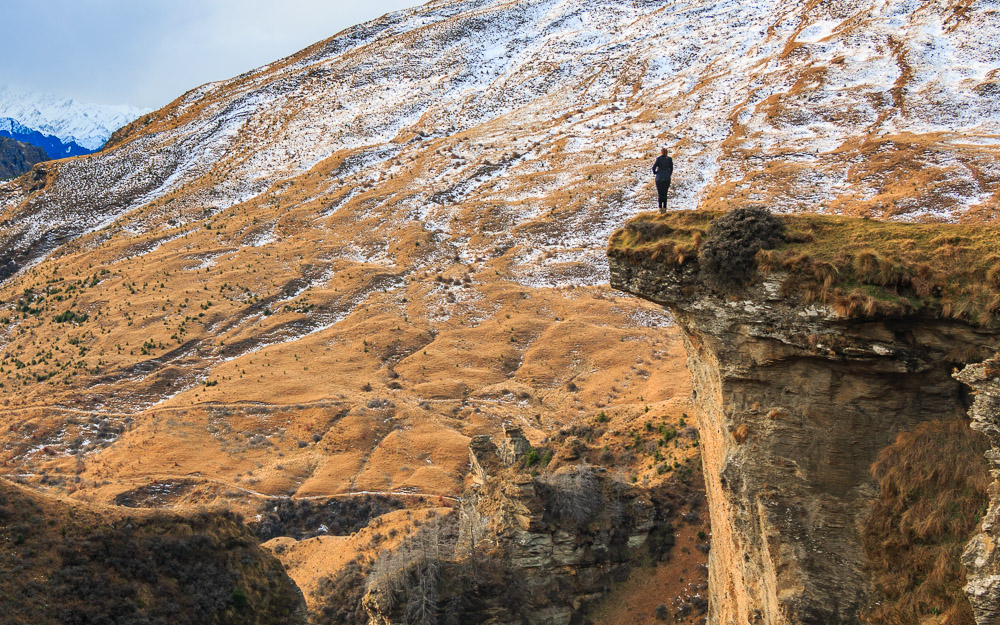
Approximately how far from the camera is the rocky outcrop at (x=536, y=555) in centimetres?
1678

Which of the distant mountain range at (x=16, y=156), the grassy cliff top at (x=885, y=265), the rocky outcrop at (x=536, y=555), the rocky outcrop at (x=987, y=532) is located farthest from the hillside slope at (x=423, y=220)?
the distant mountain range at (x=16, y=156)

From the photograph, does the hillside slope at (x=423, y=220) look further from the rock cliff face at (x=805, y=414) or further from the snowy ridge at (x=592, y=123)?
the rock cliff face at (x=805, y=414)

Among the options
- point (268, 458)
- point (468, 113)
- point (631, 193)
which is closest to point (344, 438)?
point (268, 458)

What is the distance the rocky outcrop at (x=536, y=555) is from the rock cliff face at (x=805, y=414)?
21.6ft

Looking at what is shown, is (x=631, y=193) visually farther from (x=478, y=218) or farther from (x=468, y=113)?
(x=468, y=113)

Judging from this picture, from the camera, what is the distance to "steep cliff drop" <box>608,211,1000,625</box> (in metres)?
8.89

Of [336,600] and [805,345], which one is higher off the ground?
[805,345]

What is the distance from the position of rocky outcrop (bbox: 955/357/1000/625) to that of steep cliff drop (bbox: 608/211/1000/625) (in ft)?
4.58

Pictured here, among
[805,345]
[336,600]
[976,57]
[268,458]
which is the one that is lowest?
[336,600]

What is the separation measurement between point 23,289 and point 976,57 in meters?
89.2

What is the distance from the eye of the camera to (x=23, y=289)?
165 ft

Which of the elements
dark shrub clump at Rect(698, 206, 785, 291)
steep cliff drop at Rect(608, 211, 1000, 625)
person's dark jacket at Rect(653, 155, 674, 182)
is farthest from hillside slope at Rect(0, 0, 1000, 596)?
dark shrub clump at Rect(698, 206, 785, 291)

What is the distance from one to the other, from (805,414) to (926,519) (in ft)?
6.81

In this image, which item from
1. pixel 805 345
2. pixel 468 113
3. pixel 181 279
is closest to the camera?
pixel 805 345
